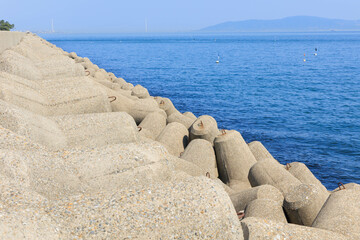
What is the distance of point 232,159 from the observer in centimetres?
816

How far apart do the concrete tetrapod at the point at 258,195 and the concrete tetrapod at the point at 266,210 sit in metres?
0.15

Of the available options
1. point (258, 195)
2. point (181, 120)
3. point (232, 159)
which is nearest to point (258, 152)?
point (232, 159)

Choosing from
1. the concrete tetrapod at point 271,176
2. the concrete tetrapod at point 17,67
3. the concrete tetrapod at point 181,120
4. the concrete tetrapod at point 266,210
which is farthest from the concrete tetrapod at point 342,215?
the concrete tetrapod at point 17,67

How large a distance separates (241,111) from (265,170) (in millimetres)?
13877

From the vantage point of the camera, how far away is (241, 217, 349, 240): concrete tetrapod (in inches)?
137

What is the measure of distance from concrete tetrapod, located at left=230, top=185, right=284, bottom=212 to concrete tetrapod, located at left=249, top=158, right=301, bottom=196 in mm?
975

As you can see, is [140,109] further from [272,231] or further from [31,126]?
[272,231]

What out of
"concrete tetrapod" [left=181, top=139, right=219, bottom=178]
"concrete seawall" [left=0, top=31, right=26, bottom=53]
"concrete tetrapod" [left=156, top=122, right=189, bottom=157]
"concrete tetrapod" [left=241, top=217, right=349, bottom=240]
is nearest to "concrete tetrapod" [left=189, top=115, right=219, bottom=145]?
"concrete tetrapod" [left=156, top=122, right=189, bottom=157]

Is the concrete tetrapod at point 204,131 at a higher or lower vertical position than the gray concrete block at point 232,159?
higher

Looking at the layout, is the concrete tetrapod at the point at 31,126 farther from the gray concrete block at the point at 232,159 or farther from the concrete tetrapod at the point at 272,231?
the gray concrete block at the point at 232,159

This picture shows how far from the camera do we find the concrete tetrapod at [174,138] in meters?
8.74

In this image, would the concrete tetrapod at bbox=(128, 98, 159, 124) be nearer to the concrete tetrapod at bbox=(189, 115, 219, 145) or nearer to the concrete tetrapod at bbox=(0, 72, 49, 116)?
the concrete tetrapod at bbox=(189, 115, 219, 145)

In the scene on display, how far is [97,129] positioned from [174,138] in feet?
11.5

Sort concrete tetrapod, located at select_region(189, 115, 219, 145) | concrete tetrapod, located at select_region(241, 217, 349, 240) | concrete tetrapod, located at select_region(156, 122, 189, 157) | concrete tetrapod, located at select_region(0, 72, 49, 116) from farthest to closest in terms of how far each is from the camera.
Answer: concrete tetrapod, located at select_region(189, 115, 219, 145) < concrete tetrapod, located at select_region(156, 122, 189, 157) < concrete tetrapod, located at select_region(0, 72, 49, 116) < concrete tetrapod, located at select_region(241, 217, 349, 240)
